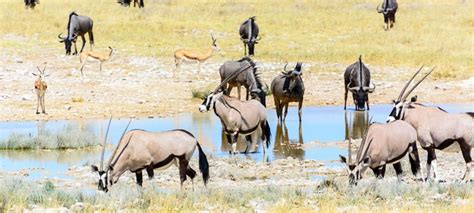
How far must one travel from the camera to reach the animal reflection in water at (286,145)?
15798mm

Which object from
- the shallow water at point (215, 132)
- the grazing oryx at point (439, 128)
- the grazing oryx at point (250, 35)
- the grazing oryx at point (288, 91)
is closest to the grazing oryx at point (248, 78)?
the grazing oryx at point (288, 91)

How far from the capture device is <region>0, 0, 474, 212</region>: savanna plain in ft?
34.2

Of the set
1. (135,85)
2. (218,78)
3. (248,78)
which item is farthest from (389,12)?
(248,78)

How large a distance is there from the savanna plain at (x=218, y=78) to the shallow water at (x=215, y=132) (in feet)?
1.43

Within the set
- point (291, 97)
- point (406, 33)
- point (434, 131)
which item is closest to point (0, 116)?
point (291, 97)

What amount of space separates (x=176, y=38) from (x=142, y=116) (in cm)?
1455

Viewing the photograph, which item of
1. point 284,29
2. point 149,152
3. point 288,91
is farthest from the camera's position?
point 284,29

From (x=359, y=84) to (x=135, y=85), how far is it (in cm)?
626

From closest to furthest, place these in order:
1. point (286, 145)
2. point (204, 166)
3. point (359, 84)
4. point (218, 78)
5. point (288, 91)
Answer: point (204, 166) < point (286, 145) < point (288, 91) < point (359, 84) < point (218, 78)

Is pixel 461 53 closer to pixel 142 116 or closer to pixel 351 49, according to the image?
pixel 351 49

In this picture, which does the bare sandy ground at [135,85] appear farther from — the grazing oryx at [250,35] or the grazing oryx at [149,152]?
the grazing oryx at [149,152]

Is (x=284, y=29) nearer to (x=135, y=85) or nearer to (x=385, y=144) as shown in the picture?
(x=135, y=85)

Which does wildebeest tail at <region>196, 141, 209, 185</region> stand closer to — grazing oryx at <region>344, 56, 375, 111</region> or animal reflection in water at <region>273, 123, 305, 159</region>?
animal reflection in water at <region>273, 123, 305, 159</region>

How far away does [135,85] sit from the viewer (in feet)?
84.3
